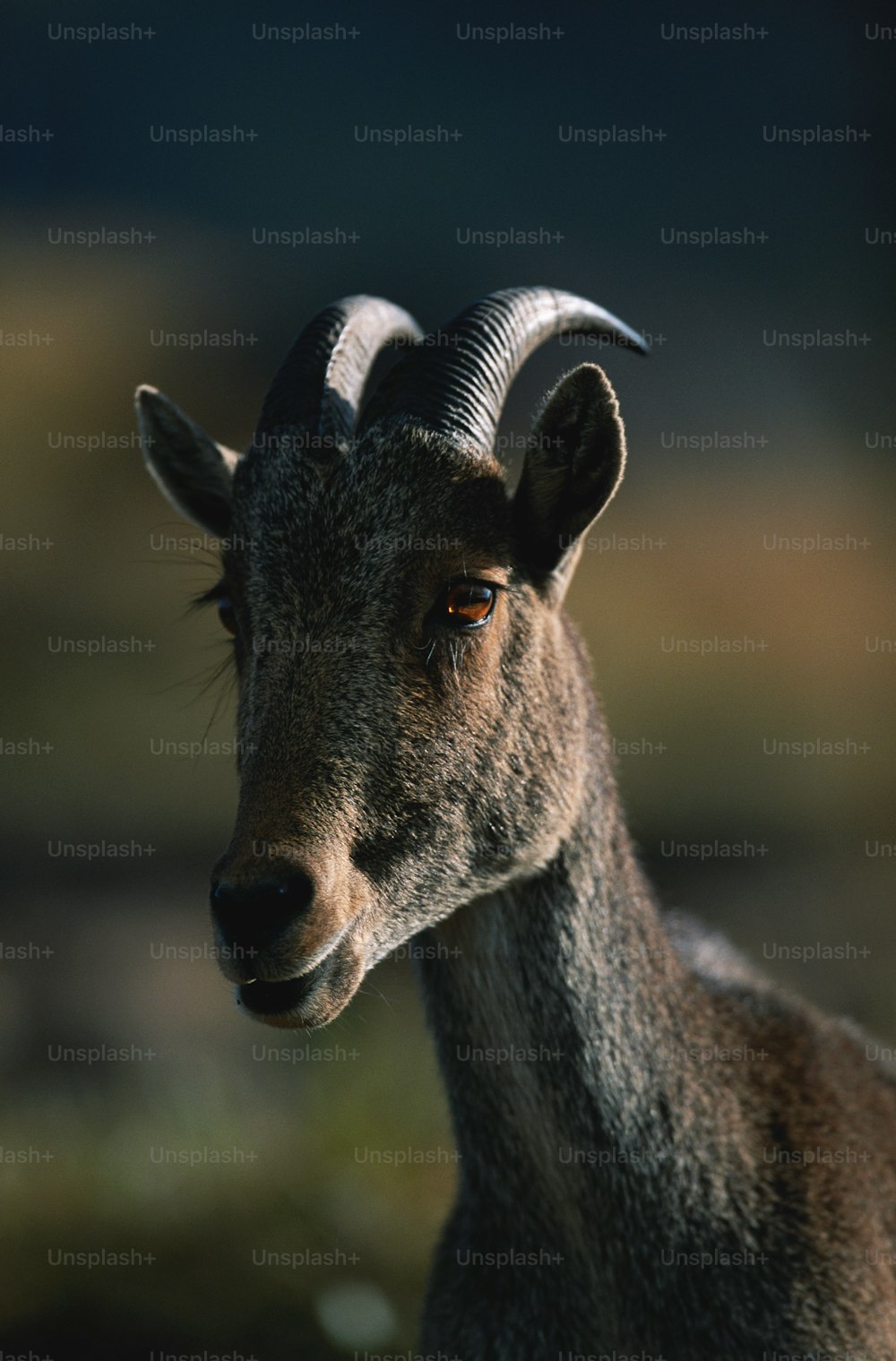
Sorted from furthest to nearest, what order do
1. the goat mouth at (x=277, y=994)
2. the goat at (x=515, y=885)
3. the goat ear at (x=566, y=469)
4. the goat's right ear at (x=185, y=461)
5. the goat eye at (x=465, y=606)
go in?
the goat's right ear at (x=185, y=461) → the goat ear at (x=566, y=469) → the goat eye at (x=465, y=606) → the goat at (x=515, y=885) → the goat mouth at (x=277, y=994)

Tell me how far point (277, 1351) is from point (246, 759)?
4.19m

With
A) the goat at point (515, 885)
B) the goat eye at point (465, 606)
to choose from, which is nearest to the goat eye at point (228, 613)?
the goat at point (515, 885)

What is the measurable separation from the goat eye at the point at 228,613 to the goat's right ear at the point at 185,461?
756 millimetres

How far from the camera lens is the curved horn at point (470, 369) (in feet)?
14.2

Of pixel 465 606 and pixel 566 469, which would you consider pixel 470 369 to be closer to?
pixel 566 469

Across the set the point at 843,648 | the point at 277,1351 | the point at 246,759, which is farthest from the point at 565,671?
the point at 843,648

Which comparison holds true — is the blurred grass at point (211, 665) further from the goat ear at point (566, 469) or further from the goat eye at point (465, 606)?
the goat eye at point (465, 606)

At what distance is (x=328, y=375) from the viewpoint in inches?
180

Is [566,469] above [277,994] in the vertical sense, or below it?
Answer: above

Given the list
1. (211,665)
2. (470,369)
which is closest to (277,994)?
(470,369)

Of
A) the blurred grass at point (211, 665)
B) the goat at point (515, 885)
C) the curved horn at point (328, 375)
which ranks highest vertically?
the curved horn at point (328, 375)

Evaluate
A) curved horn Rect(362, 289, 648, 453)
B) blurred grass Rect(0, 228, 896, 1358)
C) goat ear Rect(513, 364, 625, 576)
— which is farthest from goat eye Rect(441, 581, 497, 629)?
blurred grass Rect(0, 228, 896, 1358)

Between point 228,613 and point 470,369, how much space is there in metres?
1.23

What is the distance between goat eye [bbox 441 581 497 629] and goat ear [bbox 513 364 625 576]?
35 centimetres
